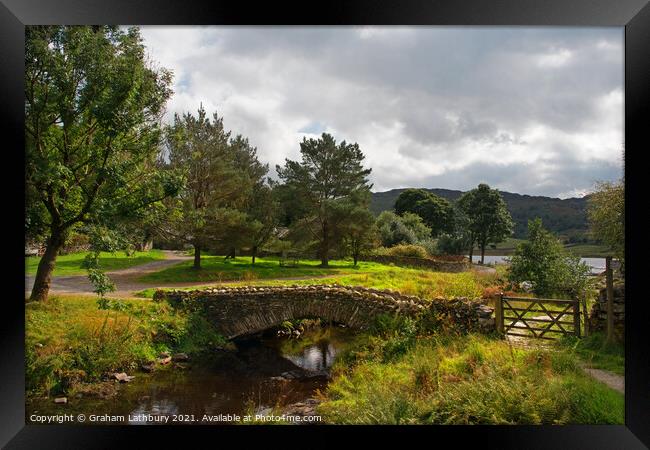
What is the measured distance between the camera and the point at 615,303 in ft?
15.0

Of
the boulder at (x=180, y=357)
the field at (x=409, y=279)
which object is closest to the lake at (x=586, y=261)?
the field at (x=409, y=279)

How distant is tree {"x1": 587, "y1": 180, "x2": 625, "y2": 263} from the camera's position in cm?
430

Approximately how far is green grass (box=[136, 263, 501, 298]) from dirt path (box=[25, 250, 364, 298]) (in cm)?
28

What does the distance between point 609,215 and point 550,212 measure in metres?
0.60

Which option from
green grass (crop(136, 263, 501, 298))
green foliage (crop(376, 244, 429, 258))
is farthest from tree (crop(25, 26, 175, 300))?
green foliage (crop(376, 244, 429, 258))

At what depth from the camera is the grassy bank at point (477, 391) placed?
3.82 meters

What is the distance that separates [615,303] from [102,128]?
7.03 m

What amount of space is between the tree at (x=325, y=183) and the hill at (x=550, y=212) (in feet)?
3.62

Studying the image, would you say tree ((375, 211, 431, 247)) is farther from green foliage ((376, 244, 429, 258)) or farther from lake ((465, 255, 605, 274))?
lake ((465, 255, 605, 274))

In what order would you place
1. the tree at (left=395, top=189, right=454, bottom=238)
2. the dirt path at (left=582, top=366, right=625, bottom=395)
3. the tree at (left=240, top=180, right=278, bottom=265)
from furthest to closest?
the tree at (left=240, top=180, right=278, bottom=265) → the tree at (left=395, top=189, right=454, bottom=238) → the dirt path at (left=582, top=366, right=625, bottom=395)

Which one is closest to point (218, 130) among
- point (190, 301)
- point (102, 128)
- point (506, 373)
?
point (102, 128)

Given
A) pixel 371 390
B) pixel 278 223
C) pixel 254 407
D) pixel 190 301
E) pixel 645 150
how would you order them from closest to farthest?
pixel 645 150 < pixel 371 390 < pixel 254 407 < pixel 278 223 < pixel 190 301

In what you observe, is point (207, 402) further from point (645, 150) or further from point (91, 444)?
point (645, 150)

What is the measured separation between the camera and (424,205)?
5.06 metres
